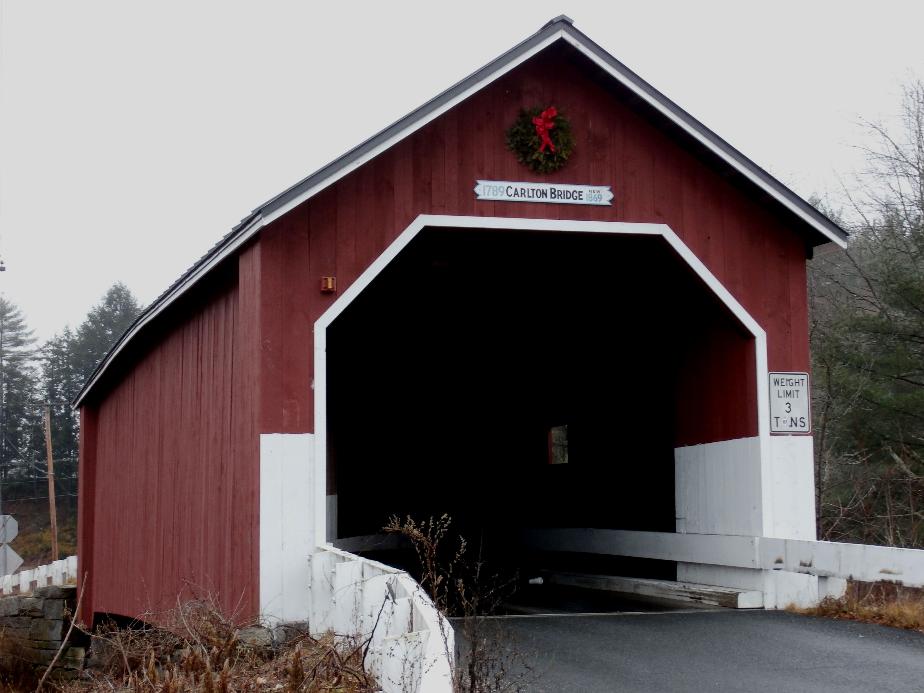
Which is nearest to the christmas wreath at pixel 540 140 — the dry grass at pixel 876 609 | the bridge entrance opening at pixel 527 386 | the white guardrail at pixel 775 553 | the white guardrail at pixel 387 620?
the bridge entrance opening at pixel 527 386

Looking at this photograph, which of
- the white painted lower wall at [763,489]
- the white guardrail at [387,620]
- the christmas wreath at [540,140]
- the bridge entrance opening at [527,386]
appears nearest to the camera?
the white guardrail at [387,620]

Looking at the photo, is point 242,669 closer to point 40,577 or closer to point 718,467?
point 718,467

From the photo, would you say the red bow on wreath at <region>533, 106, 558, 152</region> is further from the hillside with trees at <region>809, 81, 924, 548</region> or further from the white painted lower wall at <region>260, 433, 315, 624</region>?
the hillside with trees at <region>809, 81, 924, 548</region>

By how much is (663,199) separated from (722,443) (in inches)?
98.6

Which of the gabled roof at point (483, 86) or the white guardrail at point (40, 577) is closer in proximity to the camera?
the gabled roof at point (483, 86)

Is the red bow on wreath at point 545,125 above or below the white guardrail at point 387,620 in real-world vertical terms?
above

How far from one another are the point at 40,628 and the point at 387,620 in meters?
14.4

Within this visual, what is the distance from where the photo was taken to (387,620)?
6504 millimetres

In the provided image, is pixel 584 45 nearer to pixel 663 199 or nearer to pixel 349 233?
pixel 663 199

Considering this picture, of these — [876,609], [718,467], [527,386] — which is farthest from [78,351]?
[876,609]

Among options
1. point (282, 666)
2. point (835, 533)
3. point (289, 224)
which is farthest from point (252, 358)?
point (835, 533)

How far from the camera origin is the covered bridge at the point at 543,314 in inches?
399

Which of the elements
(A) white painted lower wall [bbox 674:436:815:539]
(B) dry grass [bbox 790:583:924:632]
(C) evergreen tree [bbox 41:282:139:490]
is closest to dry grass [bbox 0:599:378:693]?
(B) dry grass [bbox 790:583:924:632]

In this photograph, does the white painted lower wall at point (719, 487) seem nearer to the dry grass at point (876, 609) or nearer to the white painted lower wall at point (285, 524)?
the dry grass at point (876, 609)
